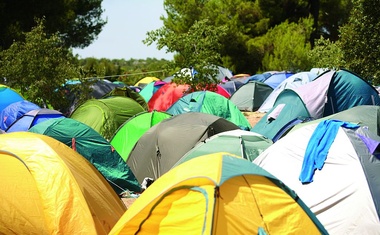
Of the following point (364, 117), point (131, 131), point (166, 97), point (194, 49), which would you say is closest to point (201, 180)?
point (364, 117)

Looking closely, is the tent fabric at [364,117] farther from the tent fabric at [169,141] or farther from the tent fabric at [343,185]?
the tent fabric at [169,141]

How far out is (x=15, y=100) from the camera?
1828 centimetres

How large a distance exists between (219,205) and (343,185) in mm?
2391

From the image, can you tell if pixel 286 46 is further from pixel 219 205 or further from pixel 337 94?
pixel 219 205

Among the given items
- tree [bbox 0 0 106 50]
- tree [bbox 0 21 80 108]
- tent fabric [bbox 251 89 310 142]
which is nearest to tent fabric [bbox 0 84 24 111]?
tree [bbox 0 21 80 108]

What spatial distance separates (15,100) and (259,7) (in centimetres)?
1985

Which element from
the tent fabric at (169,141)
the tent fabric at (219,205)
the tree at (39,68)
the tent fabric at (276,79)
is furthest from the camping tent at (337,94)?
the tent fabric at (276,79)

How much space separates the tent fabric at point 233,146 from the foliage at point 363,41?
19.3 ft

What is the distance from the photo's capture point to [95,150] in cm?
998

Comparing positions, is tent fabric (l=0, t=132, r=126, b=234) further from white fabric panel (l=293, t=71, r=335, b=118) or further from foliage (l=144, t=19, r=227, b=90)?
Answer: foliage (l=144, t=19, r=227, b=90)

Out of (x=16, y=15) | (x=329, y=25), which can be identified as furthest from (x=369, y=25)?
(x=329, y=25)

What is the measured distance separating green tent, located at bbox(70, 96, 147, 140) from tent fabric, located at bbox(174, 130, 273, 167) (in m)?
5.25

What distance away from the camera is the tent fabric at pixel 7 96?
1822cm

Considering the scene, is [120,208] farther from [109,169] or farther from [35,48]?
[35,48]
